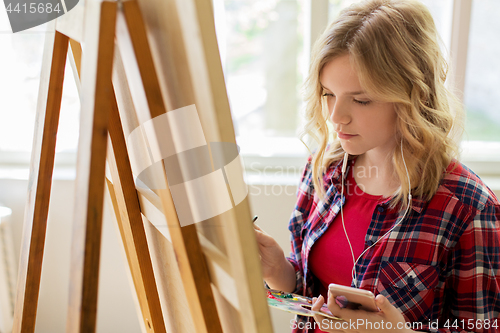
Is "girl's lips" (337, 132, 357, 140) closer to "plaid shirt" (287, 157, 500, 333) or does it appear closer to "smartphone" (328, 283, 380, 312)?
"plaid shirt" (287, 157, 500, 333)

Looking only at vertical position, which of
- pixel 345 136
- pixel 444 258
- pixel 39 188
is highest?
pixel 345 136

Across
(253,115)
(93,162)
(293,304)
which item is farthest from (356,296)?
(253,115)

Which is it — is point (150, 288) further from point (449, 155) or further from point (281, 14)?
point (281, 14)

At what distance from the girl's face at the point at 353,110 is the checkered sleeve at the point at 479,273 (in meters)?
0.27

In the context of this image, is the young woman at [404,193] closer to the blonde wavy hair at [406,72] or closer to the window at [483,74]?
the blonde wavy hair at [406,72]

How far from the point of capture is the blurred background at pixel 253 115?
169cm

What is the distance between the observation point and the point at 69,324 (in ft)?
1.59

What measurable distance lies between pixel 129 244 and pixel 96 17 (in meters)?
0.41

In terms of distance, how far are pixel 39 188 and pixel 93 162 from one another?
1.15 ft

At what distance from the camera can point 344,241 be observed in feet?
3.18

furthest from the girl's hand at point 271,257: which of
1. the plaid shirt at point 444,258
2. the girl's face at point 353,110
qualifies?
the girl's face at point 353,110

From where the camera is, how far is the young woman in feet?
2.70

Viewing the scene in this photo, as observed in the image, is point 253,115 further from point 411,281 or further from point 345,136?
point 411,281

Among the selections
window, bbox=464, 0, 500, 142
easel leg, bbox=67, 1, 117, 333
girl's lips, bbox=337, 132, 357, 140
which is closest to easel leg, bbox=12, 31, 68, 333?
easel leg, bbox=67, 1, 117, 333
